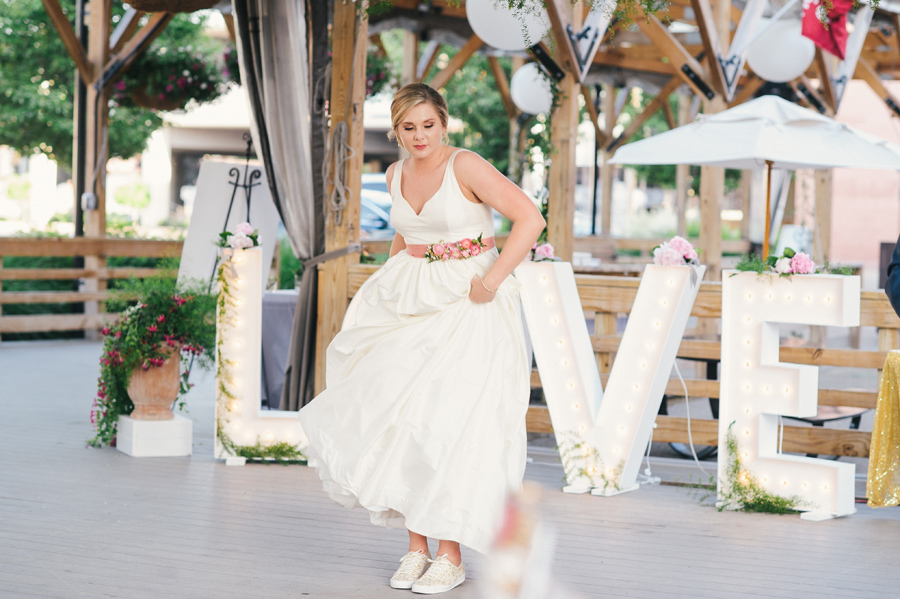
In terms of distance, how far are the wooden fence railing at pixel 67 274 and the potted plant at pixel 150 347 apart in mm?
4453

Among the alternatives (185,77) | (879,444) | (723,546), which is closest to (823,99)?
(185,77)

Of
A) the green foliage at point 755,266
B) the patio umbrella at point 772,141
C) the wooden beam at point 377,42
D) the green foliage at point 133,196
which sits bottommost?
the green foliage at point 755,266

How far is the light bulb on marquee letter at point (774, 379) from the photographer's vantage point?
4.31 m

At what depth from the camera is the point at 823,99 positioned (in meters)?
11.3

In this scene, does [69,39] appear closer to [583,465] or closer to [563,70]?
[563,70]

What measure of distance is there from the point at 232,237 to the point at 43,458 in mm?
1537

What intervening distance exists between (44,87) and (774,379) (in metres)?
13.0

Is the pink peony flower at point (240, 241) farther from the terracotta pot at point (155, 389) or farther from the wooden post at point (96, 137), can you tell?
the wooden post at point (96, 137)

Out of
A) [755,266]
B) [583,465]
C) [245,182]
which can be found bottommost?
[583,465]

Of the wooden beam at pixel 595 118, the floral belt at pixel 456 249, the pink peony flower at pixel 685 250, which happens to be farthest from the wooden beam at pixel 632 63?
the floral belt at pixel 456 249

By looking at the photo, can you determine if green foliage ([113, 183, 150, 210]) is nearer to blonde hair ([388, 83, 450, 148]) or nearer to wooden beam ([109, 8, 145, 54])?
wooden beam ([109, 8, 145, 54])

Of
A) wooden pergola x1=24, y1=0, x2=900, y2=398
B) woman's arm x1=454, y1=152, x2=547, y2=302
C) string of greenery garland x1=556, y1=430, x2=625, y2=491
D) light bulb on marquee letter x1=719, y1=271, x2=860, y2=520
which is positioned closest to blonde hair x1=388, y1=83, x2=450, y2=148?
woman's arm x1=454, y1=152, x2=547, y2=302

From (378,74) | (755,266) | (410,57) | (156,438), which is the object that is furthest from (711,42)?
(156,438)

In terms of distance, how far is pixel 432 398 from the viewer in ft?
10.5
